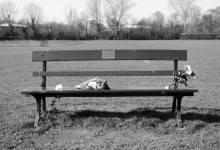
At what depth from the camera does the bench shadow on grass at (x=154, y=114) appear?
4.62 meters

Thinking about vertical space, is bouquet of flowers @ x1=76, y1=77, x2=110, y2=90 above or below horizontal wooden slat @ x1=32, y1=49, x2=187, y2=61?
below

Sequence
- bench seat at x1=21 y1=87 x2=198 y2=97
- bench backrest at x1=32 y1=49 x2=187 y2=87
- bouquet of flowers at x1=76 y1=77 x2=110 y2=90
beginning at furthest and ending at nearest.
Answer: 1. bench backrest at x1=32 y1=49 x2=187 y2=87
2. bouquet of flowers at x1=76 y1=77 x2=110 y2=90
3. bench seat at x1=21 y1=87 x2=198 y2=97

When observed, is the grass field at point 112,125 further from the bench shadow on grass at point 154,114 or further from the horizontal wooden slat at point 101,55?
the horizontal wooden slat at point 101,55

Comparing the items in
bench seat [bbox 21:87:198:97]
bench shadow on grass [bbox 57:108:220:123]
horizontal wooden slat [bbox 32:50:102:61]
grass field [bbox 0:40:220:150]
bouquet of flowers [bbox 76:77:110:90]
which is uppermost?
horizontal wooden slat [bbox 32:50:102:61]

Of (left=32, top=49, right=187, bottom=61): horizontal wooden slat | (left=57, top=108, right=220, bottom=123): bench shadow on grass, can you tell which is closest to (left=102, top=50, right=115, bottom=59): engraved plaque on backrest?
(left=32, top=49, right=187, bottom=61): horizontal wooden slat

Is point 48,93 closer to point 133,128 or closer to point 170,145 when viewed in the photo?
point 133,128

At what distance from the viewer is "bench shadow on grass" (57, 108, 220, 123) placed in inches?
182

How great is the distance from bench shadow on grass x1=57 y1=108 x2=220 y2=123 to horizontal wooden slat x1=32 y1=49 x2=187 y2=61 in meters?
0.87

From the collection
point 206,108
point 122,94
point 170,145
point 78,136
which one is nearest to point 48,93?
point 78,136

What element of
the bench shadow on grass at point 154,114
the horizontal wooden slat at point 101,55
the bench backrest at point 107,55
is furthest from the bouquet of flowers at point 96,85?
the bench shadow on grass at point 154,114

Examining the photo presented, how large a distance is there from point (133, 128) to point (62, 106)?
1.83 meters

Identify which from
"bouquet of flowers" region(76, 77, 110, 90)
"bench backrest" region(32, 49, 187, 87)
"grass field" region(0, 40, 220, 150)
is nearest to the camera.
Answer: "grass field" region(0, 40, 220, 150)

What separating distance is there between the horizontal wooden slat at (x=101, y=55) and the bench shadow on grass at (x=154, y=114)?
2.87 ft

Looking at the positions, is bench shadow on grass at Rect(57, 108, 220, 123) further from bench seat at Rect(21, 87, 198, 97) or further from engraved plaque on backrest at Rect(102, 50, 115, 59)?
engraved plaque on backrest at Rect(102, 50, 115, 59)
